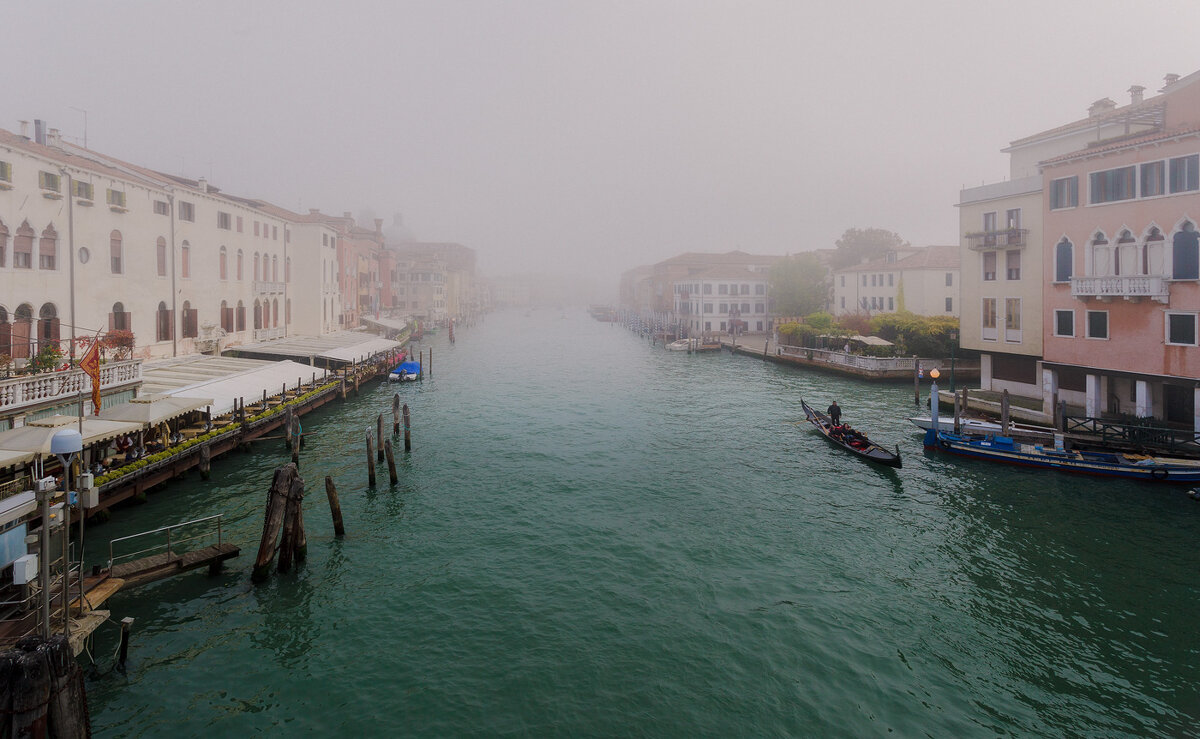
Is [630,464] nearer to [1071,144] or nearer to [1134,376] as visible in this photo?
[1134,376]

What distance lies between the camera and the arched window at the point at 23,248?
23.2 metres

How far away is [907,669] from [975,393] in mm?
28551

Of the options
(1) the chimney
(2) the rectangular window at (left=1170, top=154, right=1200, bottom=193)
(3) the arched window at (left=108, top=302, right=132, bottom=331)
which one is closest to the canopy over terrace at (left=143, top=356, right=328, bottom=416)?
(3) the arched window at (left=108, top=302, right=132, bottom=331)

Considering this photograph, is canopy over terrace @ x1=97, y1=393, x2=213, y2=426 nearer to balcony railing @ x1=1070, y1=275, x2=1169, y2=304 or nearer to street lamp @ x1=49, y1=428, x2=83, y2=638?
street lamp @ x1=49, y1=428, x2=83, y2=638

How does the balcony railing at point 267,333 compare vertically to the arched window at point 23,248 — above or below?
below

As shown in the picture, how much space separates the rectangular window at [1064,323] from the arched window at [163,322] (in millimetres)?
42609

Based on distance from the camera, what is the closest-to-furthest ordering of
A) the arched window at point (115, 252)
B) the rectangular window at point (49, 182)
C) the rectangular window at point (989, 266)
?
the rectangular window at point (49, 182) → the arched window at point (115, 252) → the rectangular window at point (989, 266)

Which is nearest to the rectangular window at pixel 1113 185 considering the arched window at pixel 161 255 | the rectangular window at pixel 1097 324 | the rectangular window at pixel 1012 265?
the rectangular window at pixel 1097 324

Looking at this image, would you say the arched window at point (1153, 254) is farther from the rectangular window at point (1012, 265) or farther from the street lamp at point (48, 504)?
the street lamp at point (48, 504)

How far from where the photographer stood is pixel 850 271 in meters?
78.4

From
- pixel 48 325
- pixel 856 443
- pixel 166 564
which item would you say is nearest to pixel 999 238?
pixel 856 443

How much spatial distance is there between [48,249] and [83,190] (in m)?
3.30

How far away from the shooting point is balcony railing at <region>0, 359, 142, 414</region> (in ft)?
58.0

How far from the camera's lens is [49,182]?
24.8 meters
